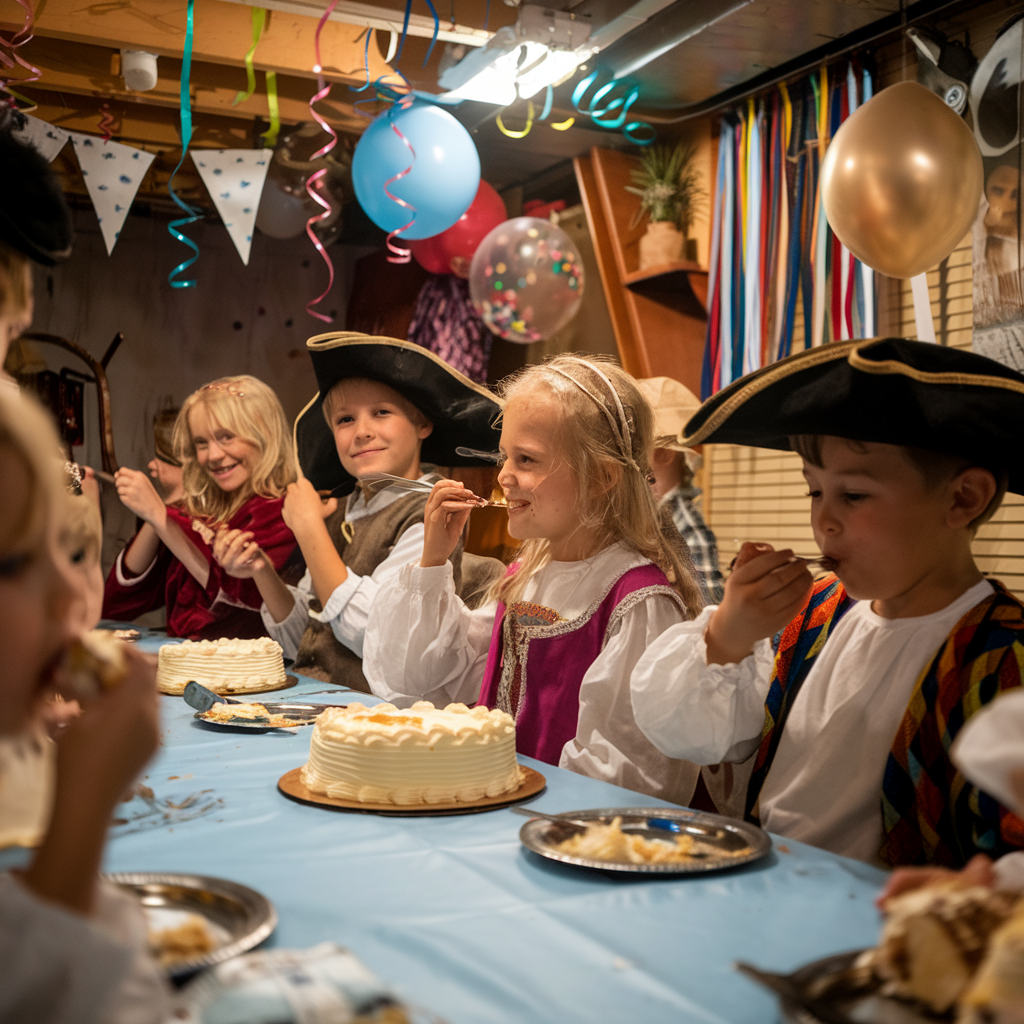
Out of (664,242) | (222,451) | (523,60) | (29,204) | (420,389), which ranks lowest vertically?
(222,451)

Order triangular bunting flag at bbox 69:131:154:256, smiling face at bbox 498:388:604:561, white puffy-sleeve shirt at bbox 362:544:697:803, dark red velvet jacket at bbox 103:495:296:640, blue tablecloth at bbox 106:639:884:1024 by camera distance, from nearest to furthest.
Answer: blue tablecloth at bbox 106:639:884:1024 → white puffy-sleeve shirt at bbox 362:544:697:803 → smiling face at bbox 498:388:604:561 → dark red velvet jacket at bbox 103:495:296:640 → triangular bunting flag at bbox 69:131:154:256

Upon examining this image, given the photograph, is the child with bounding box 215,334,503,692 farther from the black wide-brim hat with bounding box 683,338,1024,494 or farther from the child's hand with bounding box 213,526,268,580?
the black wide-brim hat with bounding box 683,338,1024,494

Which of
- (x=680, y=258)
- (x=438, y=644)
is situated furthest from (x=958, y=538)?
(x=680, y=258)

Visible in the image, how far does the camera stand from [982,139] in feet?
11.5

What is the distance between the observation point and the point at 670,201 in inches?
203

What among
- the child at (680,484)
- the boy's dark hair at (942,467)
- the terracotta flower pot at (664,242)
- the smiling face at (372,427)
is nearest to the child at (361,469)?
the smiling face at (372,427)

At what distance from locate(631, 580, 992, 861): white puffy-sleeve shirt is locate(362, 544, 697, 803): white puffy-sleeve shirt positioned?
0.83ft

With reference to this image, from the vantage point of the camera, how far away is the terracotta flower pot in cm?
506

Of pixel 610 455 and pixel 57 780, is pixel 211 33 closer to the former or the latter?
pixel 610 455

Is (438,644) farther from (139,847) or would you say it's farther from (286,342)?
(286,342)

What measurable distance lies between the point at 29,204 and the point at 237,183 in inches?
130

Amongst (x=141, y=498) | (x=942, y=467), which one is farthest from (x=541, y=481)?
(x=141, y=498)

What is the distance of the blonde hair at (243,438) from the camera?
12.6 feet

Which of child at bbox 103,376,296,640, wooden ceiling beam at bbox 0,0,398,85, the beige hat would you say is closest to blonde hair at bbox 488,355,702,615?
child at bbox 103,376,296,640
